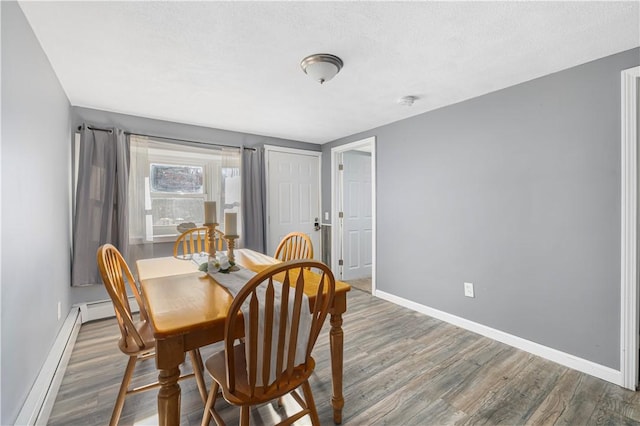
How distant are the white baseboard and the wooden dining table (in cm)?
176

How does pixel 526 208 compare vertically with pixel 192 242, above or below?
above

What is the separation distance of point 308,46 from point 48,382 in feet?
8.56

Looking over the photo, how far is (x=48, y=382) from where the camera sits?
1.69 meters

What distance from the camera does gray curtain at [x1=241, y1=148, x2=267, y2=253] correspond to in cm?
376

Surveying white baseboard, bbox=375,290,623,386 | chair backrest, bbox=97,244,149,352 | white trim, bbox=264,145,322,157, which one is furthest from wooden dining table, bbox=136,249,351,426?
white trim, bbox=264,145,322,157

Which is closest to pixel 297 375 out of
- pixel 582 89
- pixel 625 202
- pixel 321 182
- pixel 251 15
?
pixel 251 15

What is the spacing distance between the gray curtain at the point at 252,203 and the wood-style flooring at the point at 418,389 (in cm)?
164

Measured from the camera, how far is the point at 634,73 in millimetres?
1790

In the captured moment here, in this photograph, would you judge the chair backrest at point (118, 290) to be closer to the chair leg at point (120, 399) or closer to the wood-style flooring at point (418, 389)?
the chair leg at point (120, 399)

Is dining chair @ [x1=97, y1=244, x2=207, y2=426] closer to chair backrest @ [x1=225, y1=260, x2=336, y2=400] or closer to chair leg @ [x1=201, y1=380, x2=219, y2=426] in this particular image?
chair leg @ [x1=201, y1=380, x2=219, y2=426]

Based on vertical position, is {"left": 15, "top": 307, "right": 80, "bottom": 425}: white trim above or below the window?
below

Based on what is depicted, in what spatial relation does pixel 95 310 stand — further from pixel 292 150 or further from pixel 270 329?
pixel 292 150

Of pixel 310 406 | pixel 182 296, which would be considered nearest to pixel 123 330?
pixel 182 296

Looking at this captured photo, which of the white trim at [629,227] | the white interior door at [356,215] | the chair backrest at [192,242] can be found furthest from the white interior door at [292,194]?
the white trim at [629,227]
